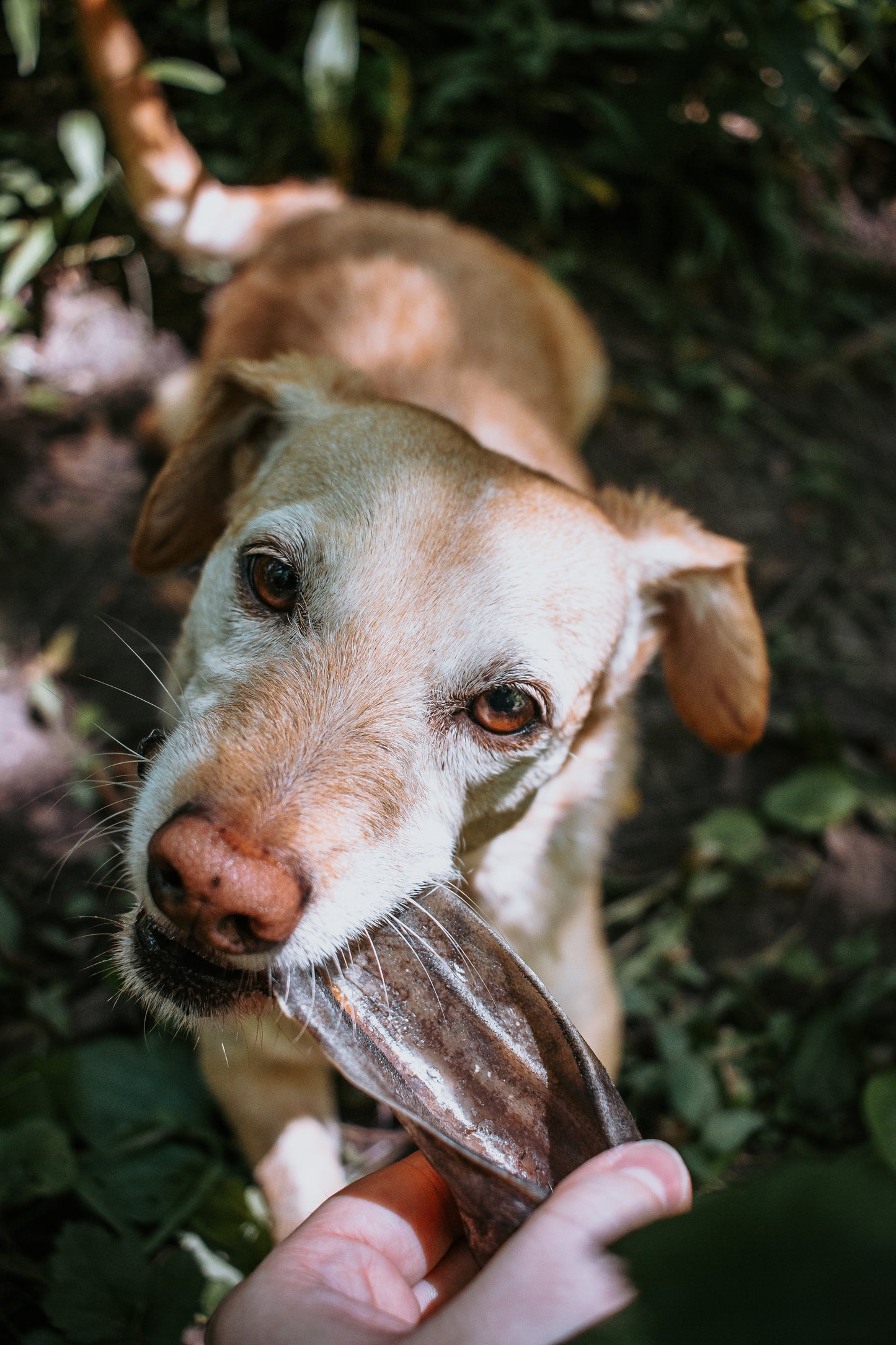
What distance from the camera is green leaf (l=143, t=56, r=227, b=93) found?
442 cm

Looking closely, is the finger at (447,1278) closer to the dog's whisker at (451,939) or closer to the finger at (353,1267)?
the finger at (353,1267)

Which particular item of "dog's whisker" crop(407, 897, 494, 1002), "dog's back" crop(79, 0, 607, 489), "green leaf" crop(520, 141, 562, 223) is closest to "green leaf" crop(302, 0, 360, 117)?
"dog's back" crop(79, 0, 607, 489)

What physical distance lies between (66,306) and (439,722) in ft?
13.0

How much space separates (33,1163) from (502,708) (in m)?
1.86

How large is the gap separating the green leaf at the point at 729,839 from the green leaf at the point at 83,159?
440 cm

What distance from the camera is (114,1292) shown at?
2.02 metres

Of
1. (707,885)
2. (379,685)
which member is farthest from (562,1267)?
(707,885)

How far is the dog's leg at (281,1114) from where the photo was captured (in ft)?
7.80

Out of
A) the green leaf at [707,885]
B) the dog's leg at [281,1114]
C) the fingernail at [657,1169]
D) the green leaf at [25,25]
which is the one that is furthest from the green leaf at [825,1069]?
the green leaf at [25,25]

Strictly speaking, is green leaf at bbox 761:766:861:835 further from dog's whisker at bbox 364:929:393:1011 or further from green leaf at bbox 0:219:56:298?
green leaf at bbox 0:219:56:298

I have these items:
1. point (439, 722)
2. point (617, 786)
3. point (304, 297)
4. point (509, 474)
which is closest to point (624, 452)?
point (304, 297)

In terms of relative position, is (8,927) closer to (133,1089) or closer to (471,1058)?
(133,1089)

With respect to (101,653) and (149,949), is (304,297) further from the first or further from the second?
(149,949)

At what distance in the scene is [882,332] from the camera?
572cm
